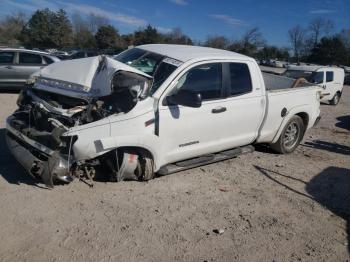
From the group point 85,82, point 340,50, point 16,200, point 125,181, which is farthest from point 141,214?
point 340,50

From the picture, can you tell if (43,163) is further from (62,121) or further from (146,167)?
(146,167)

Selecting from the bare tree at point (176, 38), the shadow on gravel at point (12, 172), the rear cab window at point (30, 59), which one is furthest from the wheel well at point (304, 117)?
the bare tree at point (176, 38)

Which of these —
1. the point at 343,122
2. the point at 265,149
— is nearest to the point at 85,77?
the point at 265,149

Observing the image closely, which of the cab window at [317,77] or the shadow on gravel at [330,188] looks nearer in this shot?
the shadow on gravel at [330,188]

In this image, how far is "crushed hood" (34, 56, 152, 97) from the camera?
15.2 ft

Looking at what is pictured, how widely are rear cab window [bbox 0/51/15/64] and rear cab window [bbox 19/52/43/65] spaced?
281 millimetres

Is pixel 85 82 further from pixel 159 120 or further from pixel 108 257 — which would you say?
pixel 108 257

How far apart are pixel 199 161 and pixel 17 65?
9324 mm

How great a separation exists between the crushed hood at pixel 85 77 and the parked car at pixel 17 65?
312 inches

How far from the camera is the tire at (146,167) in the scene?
4906mm

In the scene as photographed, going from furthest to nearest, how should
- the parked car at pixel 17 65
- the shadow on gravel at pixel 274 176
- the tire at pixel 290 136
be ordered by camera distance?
the parked car at pixel 17 65 < the tire at pixel 290 136 < the shadow on gravel at pixel 274 176

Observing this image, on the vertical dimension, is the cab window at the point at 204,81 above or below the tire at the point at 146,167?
above

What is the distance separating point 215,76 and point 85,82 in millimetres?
1929

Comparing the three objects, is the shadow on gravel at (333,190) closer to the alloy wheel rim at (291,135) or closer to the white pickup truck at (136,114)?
the alloy wheel rim at (291,135)
